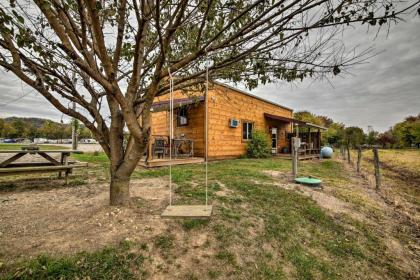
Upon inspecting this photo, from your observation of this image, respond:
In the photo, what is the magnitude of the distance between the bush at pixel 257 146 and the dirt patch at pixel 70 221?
9940 mm

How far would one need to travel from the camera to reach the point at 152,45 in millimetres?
3746

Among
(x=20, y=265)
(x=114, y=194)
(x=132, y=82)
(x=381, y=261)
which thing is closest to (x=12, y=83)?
(x=132, y=82)

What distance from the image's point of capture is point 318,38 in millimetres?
2744

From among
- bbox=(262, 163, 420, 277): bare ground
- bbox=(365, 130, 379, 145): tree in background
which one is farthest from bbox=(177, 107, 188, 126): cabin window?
bbox=(365, 130, 379, 145): tree in background

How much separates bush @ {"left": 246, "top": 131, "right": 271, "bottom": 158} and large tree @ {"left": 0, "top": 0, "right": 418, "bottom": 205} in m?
10.3

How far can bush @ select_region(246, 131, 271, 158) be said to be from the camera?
1340 centimetres

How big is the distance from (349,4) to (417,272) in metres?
3.46

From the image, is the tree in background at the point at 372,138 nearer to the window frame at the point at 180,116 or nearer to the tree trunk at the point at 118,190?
the window frame at the point at 180,116

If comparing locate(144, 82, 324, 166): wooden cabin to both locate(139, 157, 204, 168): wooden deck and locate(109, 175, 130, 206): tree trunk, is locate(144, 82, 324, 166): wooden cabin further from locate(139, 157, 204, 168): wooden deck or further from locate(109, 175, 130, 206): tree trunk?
locate(109, 175, 130, 206): tree trunk

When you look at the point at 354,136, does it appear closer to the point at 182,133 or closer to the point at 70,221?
the point at 182,133

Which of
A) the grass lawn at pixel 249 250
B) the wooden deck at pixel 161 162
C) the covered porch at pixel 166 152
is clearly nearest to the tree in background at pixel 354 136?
the covered porch at pixel 166 152

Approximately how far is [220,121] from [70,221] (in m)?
9.35

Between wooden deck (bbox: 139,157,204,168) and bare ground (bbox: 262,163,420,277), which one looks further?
wooden deck (bbox: 139,157,204,168)

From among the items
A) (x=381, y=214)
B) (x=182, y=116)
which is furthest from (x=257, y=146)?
(x=381, y=214)
